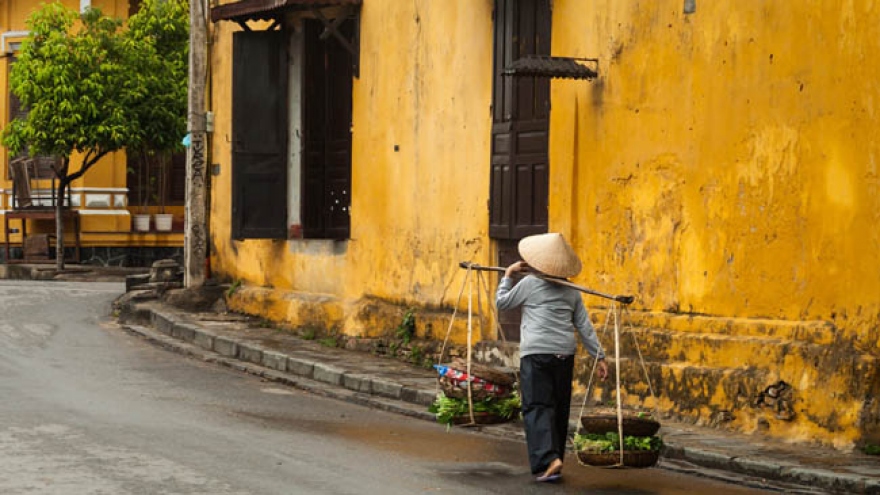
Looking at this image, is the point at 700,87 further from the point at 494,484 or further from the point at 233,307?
the point at 233,307

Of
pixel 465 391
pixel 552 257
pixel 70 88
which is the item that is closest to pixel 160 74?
pixel 70 88

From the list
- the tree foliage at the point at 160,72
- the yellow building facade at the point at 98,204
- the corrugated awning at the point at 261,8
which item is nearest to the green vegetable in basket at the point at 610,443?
the corrugated awning at the point at 261,8

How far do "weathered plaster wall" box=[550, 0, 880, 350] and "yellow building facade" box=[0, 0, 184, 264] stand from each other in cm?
2108

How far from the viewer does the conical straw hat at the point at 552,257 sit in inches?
391

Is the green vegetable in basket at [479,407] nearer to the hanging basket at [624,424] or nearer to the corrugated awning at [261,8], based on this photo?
the hanging basket at [624,424]

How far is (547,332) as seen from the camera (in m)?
9.97

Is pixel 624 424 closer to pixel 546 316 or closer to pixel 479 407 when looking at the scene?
pixel 546 316

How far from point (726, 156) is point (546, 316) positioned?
9.47ft

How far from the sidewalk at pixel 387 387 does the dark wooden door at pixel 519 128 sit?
170 cm

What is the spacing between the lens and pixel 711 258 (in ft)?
40.5

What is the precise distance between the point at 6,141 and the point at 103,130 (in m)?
2.10

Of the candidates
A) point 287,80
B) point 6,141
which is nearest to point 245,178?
point 287,80

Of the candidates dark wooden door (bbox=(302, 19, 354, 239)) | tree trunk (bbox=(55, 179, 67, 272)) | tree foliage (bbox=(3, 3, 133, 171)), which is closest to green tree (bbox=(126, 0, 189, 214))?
tree foliage (bbox=(3, 3, 133, 171))

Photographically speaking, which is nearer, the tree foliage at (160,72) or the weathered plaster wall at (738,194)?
the weathered plaster wall at (738,194)
